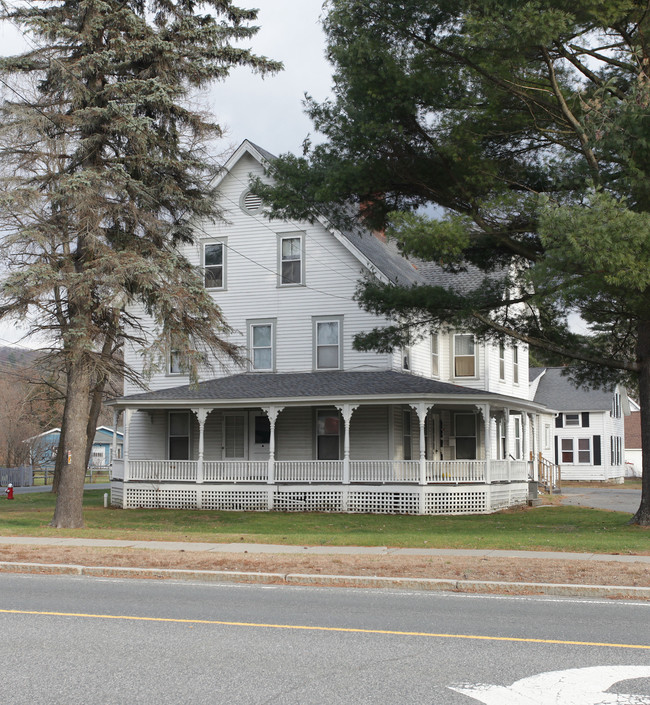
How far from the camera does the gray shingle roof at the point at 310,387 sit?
85.9 ft

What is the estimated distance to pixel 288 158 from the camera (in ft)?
70.7

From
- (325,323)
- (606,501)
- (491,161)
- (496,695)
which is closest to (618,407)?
(606,501)

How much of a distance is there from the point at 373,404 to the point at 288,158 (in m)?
8.31

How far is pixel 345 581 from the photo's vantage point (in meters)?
12.0

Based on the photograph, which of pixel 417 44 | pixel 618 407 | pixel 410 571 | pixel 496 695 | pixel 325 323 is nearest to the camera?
pixel 496 695

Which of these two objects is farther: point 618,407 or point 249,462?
point 618,407

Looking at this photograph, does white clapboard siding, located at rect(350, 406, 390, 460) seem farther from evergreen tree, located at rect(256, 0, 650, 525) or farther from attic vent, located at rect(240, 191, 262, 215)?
attic vent, located at rect(240, 191, 262, 215)

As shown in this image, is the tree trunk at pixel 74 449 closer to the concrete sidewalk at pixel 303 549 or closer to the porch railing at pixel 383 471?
the concrete sidewalk at pixel 303 549

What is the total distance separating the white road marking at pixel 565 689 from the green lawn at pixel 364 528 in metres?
8.63

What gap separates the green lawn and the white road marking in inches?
340

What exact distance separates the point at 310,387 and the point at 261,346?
3744 millimetres

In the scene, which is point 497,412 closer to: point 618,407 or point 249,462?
point 249,462

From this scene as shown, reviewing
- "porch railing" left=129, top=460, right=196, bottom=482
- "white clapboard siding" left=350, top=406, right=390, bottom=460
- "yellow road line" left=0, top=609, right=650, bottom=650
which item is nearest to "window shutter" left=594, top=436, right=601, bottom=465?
"white clapboard siding" left=350, top=406, right=390, bottom=460

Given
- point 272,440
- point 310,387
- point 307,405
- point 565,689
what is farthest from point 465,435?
point 565,689
